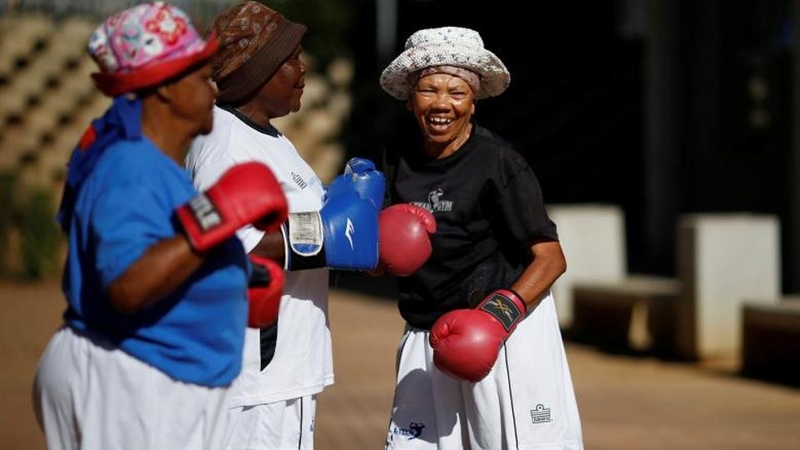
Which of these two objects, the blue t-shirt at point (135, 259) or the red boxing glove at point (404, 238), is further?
the red boxing glove at point (404, 238)

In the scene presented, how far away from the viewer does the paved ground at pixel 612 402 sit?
7.92 meters

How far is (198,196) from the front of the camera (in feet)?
11.9

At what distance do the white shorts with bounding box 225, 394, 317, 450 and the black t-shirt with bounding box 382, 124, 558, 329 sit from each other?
541 mm

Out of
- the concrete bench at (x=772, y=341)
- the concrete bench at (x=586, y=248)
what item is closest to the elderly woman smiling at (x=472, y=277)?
the concrete bench at (x=772, y=341)

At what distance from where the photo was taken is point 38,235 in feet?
56.2

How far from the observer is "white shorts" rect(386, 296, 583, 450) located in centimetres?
→ 486

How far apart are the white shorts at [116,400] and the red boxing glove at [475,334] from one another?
1082 millimetres

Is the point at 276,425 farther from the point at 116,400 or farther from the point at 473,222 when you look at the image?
the point at 116,400

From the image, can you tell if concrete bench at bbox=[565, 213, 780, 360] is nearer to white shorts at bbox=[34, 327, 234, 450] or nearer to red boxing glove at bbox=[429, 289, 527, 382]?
red boxing glove at bbox=[429, 289, 527, 382]

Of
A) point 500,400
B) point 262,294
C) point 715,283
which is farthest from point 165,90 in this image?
point 715,283

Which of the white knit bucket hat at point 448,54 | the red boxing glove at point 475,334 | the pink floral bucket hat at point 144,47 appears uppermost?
the pink floral bucket hat at point 144,47

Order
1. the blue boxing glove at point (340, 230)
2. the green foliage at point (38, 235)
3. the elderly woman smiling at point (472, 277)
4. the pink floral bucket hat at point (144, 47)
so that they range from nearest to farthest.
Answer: the pink floral bucket hat at point (144, 47) < the blue boxing glove at point (340, 230) < the elderly woman smiling at point (472, 277) < the green foliage at point (38, 235)

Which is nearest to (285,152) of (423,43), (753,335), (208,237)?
(423,43)

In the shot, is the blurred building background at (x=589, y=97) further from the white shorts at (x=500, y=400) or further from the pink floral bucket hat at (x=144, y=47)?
the pink floral bucket hat at (x=144, y=47)
